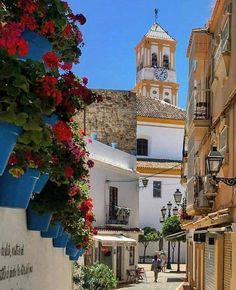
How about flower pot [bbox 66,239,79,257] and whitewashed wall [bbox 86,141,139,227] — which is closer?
flower pot [bbox 66,239,79,257]

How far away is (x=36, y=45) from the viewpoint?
4.93m

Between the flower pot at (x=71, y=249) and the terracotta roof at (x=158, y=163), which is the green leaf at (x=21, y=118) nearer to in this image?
the flower pot at (x=71, y=249)

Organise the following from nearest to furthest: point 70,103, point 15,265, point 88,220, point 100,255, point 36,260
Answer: point 70,103
point 15,265
point 36,260
point 88,220
point 100,255

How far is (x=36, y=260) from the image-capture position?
711 centimetres

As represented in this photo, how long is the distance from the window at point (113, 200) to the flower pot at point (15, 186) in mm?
24645

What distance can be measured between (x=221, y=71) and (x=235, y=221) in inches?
160

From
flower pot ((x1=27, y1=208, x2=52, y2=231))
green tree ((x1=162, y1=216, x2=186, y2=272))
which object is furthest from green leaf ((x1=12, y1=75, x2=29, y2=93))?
green tree ((x1=162, y1=216, x2=186, y2=272))

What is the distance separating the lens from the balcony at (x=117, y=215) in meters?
30.0

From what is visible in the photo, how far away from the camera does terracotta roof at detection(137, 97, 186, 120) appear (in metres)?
50.5

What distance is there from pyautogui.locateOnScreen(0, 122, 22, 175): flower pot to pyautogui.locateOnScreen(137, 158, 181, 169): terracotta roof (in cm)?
4509

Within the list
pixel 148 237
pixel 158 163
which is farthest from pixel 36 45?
pixel 158 163

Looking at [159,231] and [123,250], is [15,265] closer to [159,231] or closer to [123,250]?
[123,250]

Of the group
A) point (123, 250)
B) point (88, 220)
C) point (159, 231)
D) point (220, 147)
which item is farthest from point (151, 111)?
point (88, 220)

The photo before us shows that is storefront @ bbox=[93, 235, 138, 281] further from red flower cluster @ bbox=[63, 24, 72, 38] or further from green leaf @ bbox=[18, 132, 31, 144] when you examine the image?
green leaf @ bbox=[18, 132, 31, 144]
